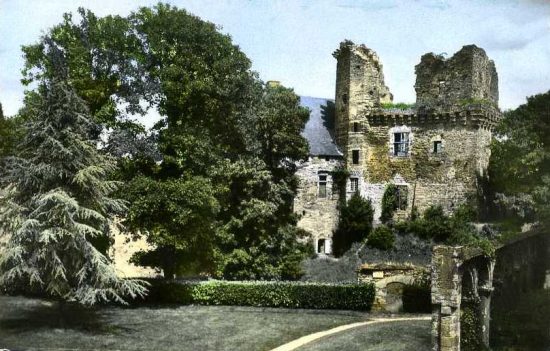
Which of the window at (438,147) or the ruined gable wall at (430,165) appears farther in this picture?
the window at (438,147)

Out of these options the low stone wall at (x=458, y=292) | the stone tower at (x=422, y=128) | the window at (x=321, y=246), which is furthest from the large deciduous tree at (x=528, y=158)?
the low stone wall at (x=458, y=292)

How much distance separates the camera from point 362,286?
27562 millimetres

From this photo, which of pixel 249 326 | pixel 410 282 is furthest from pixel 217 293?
pixel 410 282

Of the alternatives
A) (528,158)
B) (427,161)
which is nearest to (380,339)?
(528,158)

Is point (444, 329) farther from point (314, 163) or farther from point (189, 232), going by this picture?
point (314, 163)

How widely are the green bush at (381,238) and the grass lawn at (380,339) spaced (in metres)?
15.4

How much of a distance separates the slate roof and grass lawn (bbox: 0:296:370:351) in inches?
666

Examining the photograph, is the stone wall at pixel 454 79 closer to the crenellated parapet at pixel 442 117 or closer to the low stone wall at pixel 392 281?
the crenellated parapet at pixel 442 117

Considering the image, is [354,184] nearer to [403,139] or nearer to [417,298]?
[403,139]

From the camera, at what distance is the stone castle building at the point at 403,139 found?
41.4 meters

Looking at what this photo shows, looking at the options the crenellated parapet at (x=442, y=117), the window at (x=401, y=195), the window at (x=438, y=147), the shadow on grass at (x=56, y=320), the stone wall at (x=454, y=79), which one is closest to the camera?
the shadow on grass at (x=56, y=320)

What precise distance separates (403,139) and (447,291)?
82.5 feet

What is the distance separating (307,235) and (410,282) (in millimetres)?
14043

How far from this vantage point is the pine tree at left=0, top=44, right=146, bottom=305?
22.1 meters
